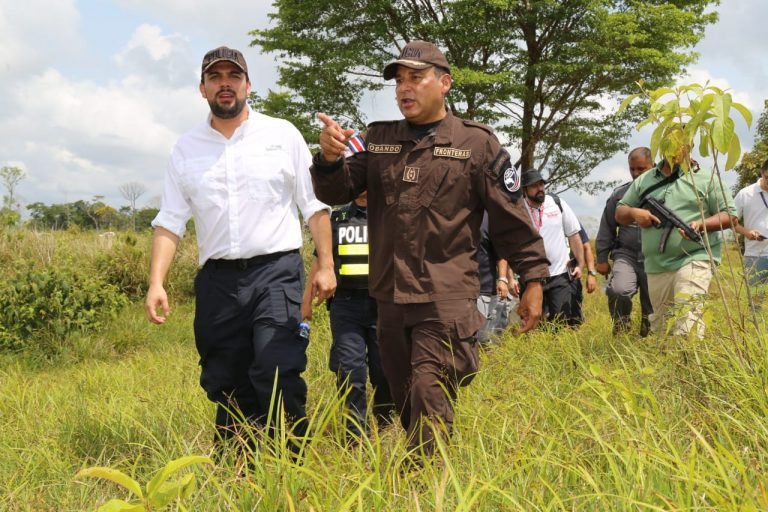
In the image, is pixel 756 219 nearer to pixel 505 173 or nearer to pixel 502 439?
pixel 505 173

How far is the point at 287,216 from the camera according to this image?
370cm

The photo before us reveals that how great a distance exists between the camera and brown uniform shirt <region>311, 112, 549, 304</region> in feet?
10.3

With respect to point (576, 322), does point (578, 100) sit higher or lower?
higher

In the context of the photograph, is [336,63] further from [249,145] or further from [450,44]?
[249,145]

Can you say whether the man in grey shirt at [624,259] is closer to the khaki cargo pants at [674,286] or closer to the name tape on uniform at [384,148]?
the khaki cargo pants at [674,286]

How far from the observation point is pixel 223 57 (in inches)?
141

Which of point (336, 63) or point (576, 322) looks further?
point (336, 63)

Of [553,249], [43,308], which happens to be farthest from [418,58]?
[43,308]

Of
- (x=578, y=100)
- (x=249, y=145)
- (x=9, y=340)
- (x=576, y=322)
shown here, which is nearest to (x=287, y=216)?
(x=249, y=145)

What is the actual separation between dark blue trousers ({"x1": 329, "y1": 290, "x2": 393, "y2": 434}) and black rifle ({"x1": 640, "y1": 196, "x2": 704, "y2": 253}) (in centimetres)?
217

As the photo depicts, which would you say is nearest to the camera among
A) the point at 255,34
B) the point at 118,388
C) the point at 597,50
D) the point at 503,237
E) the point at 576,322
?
the point at 503,237

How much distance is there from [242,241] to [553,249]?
157 inches

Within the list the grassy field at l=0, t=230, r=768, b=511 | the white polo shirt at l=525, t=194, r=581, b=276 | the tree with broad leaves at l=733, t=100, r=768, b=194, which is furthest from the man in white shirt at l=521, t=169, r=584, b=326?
the tree with broad leaves at l=733, t=100, r=768, b=194

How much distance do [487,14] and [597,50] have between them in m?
2.94
